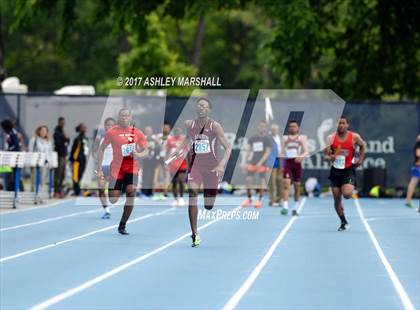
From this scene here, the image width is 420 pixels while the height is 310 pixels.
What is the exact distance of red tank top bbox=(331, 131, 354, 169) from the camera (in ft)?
68.4

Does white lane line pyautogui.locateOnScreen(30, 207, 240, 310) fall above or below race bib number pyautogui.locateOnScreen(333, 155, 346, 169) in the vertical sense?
below

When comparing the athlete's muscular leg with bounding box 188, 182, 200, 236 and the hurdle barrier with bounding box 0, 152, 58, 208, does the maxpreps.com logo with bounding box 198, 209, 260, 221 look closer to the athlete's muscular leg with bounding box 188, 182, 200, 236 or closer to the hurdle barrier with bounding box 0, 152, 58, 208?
the hurdle barrier with bounding box 0, 152, 58, 208

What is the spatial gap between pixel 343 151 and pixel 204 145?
4765 mm

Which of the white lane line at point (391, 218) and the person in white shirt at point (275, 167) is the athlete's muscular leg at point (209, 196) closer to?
the white lane line at point (391, 218)

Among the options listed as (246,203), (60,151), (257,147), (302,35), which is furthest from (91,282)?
(302,35)

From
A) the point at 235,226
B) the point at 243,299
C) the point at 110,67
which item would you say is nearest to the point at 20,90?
the point at 235,226

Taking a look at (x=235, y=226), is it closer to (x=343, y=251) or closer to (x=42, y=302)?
(x=343, y=251)

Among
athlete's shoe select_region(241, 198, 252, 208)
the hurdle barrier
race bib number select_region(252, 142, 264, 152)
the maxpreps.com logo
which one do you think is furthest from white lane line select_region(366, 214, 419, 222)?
the hurdle barrier

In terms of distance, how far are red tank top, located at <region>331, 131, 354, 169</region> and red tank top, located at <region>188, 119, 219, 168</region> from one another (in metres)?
4.31

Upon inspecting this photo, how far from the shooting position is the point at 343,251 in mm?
17109

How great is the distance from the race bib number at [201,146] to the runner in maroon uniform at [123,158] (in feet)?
7.03

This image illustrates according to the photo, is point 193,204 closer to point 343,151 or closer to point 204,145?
point 204,145

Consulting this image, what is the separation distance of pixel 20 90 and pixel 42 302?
98.9 feet

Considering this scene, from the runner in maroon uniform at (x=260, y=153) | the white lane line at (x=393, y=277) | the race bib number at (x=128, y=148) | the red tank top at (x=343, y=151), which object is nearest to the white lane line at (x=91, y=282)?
the race bib number at (x=128, y=148)
